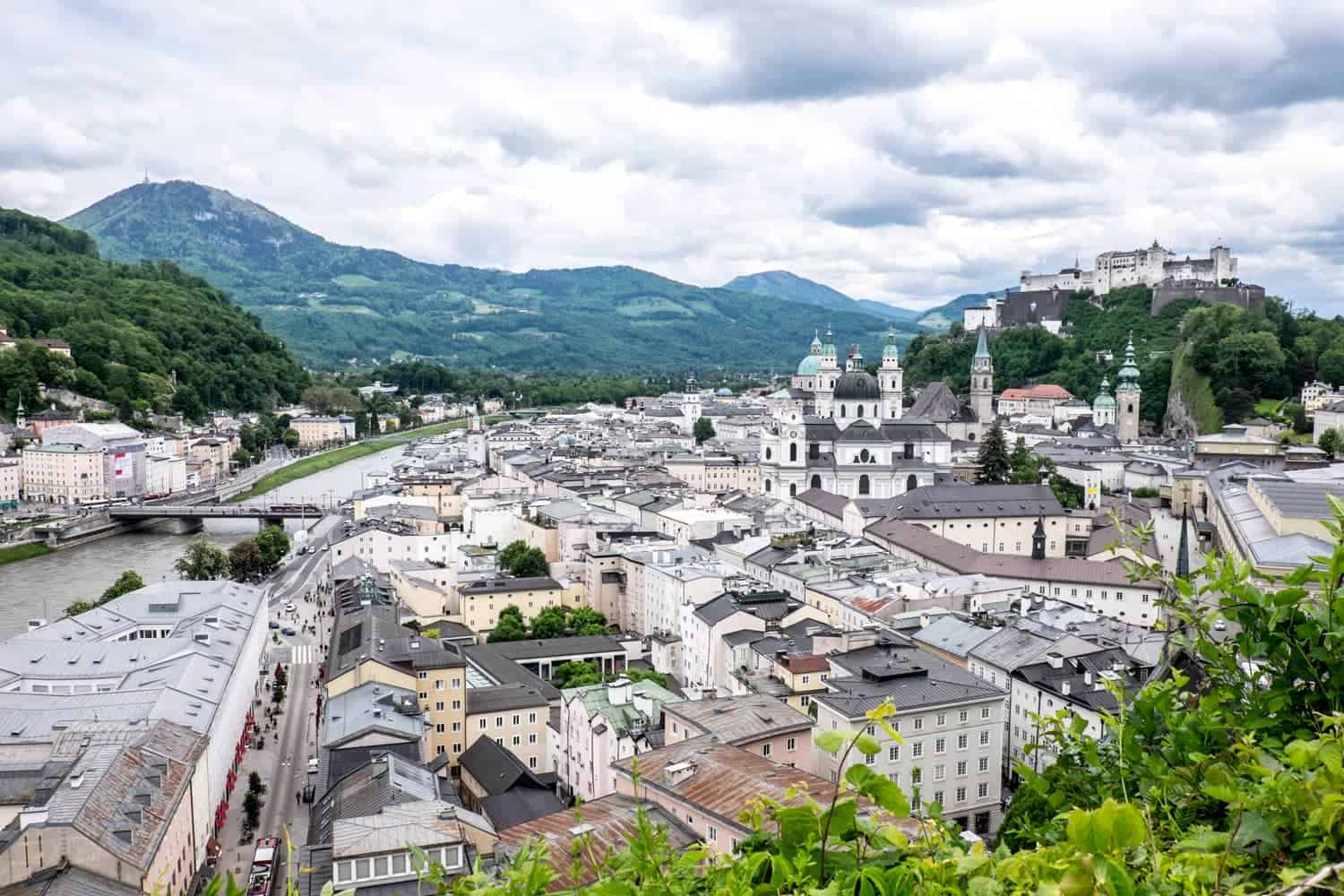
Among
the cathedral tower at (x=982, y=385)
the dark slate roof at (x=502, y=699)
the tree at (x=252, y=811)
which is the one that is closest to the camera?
the tree at (x=252, y=811)

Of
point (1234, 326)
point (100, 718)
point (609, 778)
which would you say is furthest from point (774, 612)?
point (1234, 326)

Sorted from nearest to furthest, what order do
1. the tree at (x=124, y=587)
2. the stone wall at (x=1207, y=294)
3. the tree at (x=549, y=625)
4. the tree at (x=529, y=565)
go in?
the tree at (x=549, y=625)
the tree at (x=124, y=587)
the tree at (x=529, y=565)
the stone wall at (x=1207, y=294)

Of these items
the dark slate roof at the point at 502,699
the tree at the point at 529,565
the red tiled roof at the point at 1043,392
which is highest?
the red tiled roof at the point at 1043,392

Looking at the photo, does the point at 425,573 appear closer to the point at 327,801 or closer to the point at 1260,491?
the point at 327,801

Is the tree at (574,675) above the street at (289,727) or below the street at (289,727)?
above

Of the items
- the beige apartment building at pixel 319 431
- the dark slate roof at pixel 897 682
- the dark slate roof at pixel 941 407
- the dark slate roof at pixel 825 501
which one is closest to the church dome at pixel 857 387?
the dark slate roof at pixel 825 501

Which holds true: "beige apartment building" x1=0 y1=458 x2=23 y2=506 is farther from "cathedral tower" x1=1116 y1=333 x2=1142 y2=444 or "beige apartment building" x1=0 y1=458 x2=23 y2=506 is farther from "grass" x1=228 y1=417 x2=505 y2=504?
"cathedral tower" x1=1116 y1=333 x2=1142 y2=444

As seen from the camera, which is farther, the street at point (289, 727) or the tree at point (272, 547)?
the tree at point (272, 547)

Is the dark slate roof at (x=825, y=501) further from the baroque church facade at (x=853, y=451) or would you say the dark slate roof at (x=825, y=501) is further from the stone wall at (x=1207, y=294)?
the stone wall at (x=1207, y=294)
